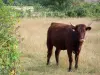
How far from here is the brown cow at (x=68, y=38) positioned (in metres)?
12.0

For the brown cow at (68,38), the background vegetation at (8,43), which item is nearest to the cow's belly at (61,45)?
the brown cow at (68,38)

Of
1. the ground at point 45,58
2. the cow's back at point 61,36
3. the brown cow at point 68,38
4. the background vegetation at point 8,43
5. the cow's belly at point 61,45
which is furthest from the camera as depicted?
the cow's belly at point 61,45

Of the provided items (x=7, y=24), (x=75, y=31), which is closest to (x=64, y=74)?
(x=75, y=31)

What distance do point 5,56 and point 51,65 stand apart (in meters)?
6.62

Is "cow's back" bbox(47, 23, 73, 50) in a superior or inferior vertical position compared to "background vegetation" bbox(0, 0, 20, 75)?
inferior

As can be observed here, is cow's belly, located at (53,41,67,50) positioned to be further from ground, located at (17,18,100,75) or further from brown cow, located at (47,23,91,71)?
ground, located at (17,18,100,75)

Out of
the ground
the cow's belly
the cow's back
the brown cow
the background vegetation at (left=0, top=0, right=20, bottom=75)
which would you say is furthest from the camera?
the cow's belly

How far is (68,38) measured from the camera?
41.2 feet

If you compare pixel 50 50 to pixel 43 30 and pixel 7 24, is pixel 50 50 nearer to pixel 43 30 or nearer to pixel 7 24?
pixel 7 24

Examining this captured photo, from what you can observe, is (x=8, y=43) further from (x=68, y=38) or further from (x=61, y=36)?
(x=61, y=36)

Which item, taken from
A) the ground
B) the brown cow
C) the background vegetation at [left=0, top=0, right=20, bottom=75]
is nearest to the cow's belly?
the brown cow

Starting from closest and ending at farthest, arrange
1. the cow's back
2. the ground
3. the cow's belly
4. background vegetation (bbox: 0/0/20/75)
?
background vegetation (bbox: 0/0/20/75) < the ground < the cow's back < the cow's belly

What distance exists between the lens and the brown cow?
12.0m

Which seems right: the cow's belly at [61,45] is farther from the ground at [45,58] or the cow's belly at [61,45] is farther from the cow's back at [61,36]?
the ground at [45,58]
